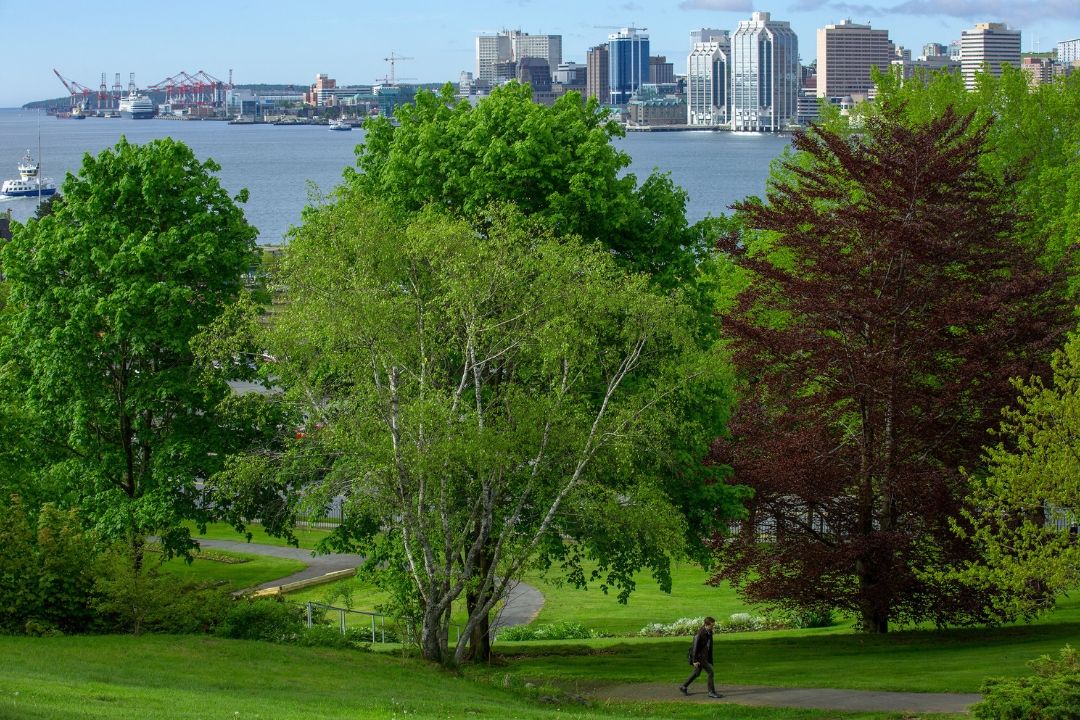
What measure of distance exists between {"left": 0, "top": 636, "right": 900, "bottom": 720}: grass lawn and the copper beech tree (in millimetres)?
7773

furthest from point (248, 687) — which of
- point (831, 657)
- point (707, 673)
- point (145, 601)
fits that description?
point (831, 657)

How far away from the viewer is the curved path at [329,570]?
34594 millimetres

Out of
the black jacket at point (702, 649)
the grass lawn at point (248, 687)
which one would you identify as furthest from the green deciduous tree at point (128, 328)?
the black jacket at point (702, 649)

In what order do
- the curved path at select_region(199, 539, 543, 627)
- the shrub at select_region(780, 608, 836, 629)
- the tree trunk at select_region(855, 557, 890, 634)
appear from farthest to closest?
the curved path at select_region(199, 539, 543, 627) → the shrub at select_region(780, 608, 836, 629) → the tree trunk at select_region(855, 557, 890, 634)

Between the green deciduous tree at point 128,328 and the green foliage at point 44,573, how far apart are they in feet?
6.46

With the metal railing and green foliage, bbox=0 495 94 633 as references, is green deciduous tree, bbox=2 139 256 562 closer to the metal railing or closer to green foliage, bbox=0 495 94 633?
green foliage, bbox=0 495 94 633

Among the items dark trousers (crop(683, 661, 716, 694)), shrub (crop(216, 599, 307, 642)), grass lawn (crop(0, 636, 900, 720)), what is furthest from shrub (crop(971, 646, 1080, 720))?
shrub (crop(216, 599, 307, 642))

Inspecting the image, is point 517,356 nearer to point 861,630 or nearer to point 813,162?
point 861,630

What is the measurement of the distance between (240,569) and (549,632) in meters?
10.3

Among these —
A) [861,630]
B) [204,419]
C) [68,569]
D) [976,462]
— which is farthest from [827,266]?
[68,569]

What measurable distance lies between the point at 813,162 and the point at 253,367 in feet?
79.2

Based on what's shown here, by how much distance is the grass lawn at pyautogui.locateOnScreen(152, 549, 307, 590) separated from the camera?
36.7 metres

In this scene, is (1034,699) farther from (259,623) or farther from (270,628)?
(259,623)

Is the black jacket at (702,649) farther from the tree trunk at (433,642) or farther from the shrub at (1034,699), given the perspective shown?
the shrub at (1034,699)
